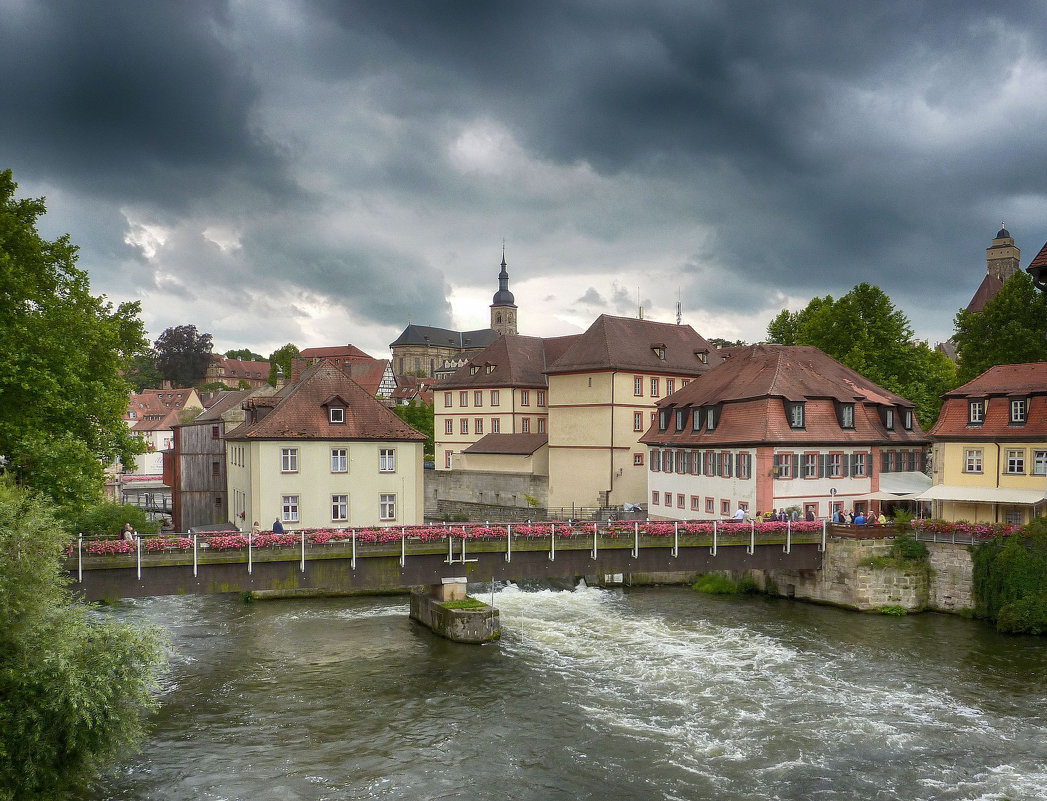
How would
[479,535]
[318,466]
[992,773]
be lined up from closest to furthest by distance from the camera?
[992,773] < [479,535] < [318,466]

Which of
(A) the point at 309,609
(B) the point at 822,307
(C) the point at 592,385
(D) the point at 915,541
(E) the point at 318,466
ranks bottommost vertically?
(A) the point at 309,609

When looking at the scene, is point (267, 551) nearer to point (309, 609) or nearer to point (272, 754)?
point (272, 754)

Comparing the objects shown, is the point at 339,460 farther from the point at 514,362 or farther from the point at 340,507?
the point at 514,362

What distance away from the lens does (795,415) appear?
134ft

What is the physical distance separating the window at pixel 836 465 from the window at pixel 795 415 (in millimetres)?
2324

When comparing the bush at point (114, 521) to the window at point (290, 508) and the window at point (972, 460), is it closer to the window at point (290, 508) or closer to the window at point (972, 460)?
the window at point (290, 508)

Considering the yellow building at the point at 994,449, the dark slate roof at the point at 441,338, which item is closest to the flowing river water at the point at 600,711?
the yellow building at the point at 994,449

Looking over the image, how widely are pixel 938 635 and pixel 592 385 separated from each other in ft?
101

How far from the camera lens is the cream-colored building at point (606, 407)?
57000 mm

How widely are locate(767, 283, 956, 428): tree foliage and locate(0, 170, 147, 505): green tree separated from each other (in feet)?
144

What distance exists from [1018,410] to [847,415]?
26.8 feet

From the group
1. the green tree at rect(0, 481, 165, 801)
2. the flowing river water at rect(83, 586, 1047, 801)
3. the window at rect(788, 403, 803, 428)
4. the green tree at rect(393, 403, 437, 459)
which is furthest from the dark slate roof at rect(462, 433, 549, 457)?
the green tree at rect(0, 481, 165, 801)

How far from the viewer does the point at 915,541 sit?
35.1 m

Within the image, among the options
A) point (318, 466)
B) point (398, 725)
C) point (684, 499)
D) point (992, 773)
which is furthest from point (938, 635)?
point (318, 466)
